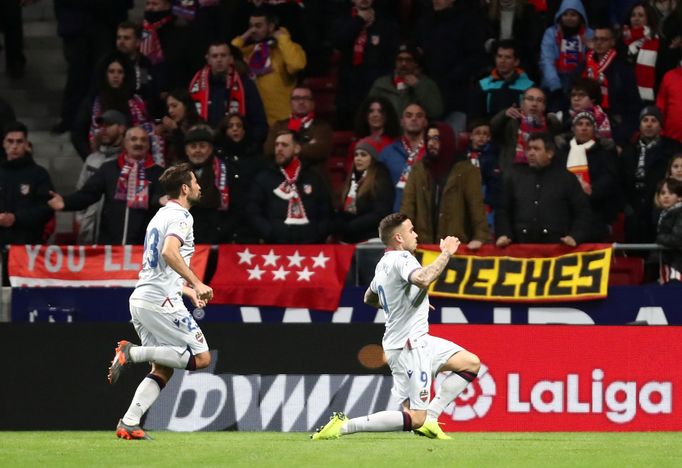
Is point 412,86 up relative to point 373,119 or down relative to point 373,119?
up

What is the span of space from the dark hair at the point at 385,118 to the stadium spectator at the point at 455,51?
1.17 metres

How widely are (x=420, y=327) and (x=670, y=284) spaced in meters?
4.35

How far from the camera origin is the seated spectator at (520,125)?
1580cm

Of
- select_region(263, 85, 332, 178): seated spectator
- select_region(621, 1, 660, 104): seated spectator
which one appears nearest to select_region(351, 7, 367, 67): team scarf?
select_region(263, 85, 332, 178): seated spectator

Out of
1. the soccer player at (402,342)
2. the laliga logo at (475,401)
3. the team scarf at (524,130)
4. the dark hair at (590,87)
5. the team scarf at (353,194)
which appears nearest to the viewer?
the soccer player at (402,342)

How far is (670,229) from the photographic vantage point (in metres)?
14.6

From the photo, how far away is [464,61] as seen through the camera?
57.8 ft

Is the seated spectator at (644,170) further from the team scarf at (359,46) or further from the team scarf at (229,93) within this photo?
the team scarf at (229,93)

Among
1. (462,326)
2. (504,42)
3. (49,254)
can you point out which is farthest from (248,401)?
→ (504,42)

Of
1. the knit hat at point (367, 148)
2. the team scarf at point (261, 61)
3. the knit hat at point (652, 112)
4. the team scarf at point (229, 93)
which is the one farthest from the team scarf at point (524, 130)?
the team scarf at point (261, 61)

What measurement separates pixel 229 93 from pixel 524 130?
11.1 feet

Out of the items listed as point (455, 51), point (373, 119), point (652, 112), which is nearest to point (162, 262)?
point (373, 119)

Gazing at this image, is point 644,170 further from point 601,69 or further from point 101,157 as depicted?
point 101,157

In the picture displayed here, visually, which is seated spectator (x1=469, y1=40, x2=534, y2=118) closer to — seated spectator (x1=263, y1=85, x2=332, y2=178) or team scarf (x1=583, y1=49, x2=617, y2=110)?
team scarf (x1=583, y1=49, x2=617, y2=110)
